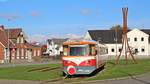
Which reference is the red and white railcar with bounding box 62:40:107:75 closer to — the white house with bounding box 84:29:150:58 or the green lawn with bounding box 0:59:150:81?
the green lawn with bounding box 0:59:150:81

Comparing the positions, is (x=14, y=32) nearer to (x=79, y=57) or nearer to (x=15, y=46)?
(x=15, y=46)

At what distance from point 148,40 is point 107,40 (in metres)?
12.8

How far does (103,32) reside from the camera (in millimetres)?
132125

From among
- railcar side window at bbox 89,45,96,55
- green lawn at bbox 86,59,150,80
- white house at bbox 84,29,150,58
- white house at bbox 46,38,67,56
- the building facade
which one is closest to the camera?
railcar side window at bbox 89,45,96,55

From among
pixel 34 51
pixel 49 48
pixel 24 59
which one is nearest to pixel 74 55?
pixel 24 59

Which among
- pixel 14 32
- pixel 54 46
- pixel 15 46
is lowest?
pixel 15 46

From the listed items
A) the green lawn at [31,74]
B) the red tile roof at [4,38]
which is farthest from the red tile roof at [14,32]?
the green lawn at [31,74]

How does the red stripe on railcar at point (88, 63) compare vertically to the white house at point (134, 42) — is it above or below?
→ below

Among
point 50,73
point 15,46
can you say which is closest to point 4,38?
point 15,46

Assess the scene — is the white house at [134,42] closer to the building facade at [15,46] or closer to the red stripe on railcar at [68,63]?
the building facade at [15,46]

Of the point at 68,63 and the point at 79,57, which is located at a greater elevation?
the point at 79,57

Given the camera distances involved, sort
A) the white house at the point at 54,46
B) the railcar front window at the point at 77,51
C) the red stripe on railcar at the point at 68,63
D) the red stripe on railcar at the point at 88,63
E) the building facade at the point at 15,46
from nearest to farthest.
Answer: the red stripe on railcar at the point at 88,63, the red stripe on railcar at the point at 68,63, the railcar front window at the point at 77,51, the building facade at the point at 15,46, the white house at the point at 54,46

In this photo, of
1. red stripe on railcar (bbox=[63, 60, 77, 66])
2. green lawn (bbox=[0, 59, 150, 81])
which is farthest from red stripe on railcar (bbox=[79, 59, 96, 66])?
green lawn (bbox=[0, 59, 150, 81])

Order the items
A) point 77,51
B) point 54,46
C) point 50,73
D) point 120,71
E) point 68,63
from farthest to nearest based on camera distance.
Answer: point 54,46, point 120,71, point 50,73, point 77,51, point 68,63
